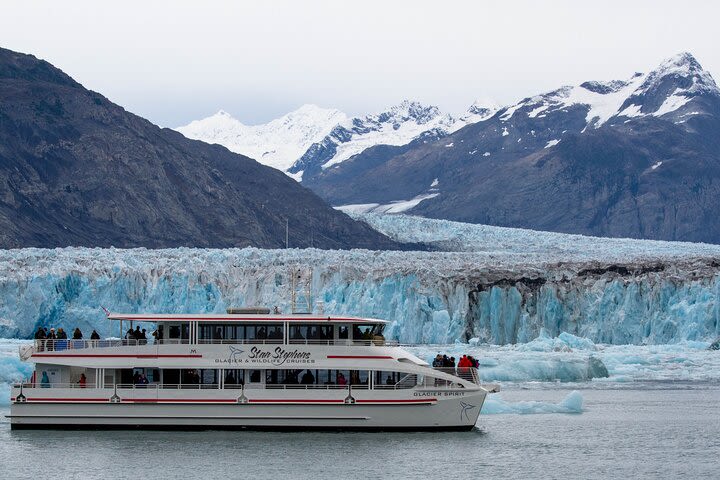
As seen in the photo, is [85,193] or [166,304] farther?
[85,193]

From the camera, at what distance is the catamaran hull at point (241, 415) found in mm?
36531

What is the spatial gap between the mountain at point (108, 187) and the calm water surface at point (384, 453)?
90.4m

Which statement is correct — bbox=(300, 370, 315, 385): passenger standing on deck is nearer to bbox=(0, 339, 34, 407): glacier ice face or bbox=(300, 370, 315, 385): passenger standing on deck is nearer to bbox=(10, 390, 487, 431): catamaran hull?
bbox=(10, 390, 487, 431): catamaran hull

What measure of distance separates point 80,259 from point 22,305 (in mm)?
6444

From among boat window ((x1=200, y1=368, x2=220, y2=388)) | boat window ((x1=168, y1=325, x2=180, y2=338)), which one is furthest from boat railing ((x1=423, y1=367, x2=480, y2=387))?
boat window ((x1=168, y1=325, x2=180, y2=338))

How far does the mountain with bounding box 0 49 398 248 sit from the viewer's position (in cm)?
13538

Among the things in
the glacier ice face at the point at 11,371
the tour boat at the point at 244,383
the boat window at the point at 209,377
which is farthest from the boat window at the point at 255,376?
the glacier ice face at the point at 11,371

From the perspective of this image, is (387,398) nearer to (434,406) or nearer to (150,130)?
(434,406)

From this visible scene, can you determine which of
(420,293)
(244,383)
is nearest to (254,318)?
(244,383)

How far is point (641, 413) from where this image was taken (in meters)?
43.5

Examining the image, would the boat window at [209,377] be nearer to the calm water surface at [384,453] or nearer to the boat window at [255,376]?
the boat window at [255,376]

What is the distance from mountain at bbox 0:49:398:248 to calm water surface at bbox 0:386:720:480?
3559 inches

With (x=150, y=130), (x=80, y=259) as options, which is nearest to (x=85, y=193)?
(x=150, y=130)

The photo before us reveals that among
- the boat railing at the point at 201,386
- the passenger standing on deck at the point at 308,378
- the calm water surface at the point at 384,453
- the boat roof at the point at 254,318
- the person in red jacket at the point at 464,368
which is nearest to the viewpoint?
the calm water surface at the point at 384,453
